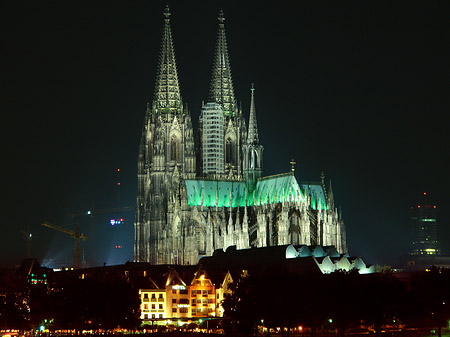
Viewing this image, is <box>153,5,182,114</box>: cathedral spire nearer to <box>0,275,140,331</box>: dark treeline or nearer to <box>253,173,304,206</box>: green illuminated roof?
<box>253,173,304,206</box>: green illuminated roof

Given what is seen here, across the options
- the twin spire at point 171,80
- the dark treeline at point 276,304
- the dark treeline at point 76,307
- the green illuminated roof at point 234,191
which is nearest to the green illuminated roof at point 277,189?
the green illuminated roof at point 234,191

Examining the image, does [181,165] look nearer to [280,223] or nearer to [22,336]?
[280,223]

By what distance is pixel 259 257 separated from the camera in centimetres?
14700

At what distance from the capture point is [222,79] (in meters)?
185

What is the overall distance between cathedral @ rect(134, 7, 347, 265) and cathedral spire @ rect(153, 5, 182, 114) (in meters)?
0.16

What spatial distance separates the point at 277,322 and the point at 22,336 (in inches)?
1122

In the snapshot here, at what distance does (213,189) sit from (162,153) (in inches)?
421

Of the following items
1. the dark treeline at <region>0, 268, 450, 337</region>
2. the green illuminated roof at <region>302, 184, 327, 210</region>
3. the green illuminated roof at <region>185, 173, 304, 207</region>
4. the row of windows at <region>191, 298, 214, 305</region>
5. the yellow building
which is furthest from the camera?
the green illuminated roof at <region>185, 173, 304, 207</region>

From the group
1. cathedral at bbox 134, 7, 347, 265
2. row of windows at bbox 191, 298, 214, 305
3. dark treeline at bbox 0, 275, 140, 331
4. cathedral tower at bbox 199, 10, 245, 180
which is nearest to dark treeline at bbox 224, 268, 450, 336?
dark treeline at bbox 0, 275, 140, 331

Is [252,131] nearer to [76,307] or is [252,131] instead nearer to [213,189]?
[213,189]

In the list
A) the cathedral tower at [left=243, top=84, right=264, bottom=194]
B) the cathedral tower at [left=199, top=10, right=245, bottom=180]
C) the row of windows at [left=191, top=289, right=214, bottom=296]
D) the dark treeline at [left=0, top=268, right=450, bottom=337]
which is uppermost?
the cathedral tower at [left=199, top=10, right=245, bottom=180]

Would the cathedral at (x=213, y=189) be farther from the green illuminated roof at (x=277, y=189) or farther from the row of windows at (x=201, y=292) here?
the row of windows at (x=201, y=292)

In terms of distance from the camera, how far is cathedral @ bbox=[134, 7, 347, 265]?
529 feet

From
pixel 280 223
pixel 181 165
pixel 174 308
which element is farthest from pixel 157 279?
pixel 181 165
